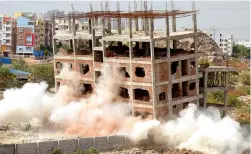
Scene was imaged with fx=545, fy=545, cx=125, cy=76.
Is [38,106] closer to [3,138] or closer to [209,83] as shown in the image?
[3,138]

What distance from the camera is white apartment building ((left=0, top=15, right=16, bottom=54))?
67938 millimetres

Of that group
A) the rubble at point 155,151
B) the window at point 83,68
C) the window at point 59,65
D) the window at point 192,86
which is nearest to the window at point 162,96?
the window at point 192,86

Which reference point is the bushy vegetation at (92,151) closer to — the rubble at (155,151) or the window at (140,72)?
the rubble at (155,151)

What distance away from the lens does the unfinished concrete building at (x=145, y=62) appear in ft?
78.0

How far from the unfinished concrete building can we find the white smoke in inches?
19.4

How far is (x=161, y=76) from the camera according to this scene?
23.8 meters

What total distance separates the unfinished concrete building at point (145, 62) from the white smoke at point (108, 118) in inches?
19.4

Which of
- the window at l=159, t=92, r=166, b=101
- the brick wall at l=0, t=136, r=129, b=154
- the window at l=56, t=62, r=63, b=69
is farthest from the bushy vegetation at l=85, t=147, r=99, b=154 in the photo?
the window at l=56, t=62, r=63, b=69

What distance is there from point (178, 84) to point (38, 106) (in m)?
6.89

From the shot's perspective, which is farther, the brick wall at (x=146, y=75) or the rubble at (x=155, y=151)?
the brick wall at (x=146, y=75)

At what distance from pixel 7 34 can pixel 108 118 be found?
153 ft

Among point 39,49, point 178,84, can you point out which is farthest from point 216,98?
point 39,49

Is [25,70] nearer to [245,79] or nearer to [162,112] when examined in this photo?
[245,79]

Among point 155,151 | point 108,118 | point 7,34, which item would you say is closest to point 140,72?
point 108,118
